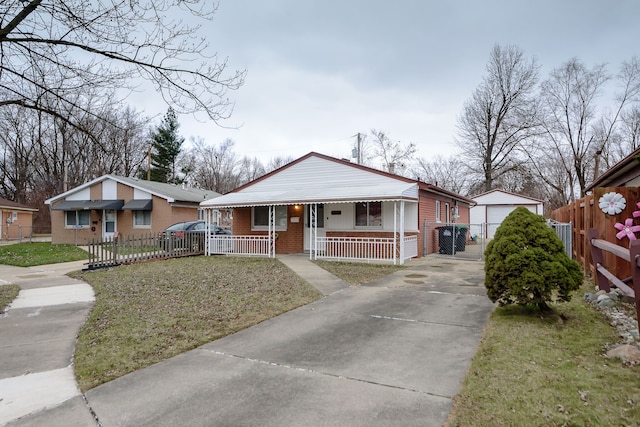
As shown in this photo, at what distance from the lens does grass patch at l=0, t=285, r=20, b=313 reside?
277 inches

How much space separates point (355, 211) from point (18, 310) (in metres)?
11.1

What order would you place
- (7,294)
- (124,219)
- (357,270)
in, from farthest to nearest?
(124,219) → (357,270) → (7,294)

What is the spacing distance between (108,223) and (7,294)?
17.6 m

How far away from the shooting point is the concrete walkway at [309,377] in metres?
2.95

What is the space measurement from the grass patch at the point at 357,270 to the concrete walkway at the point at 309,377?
3484mm

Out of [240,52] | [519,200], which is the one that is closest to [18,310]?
[240,52]

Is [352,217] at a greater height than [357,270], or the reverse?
[352,217]

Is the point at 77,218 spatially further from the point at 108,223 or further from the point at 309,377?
the point at 309,377

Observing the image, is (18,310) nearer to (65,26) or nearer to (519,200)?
(65,26)

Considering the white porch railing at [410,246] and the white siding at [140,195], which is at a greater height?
the white siding at [140,195]

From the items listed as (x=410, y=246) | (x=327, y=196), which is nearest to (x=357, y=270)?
(x=327, y=196)


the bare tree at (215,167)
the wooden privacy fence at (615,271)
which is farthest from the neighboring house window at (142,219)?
the bare tree at (215,167)

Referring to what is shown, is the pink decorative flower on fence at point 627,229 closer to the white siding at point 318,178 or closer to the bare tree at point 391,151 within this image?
the white siding at point 318,178

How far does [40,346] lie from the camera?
15.6 ft
